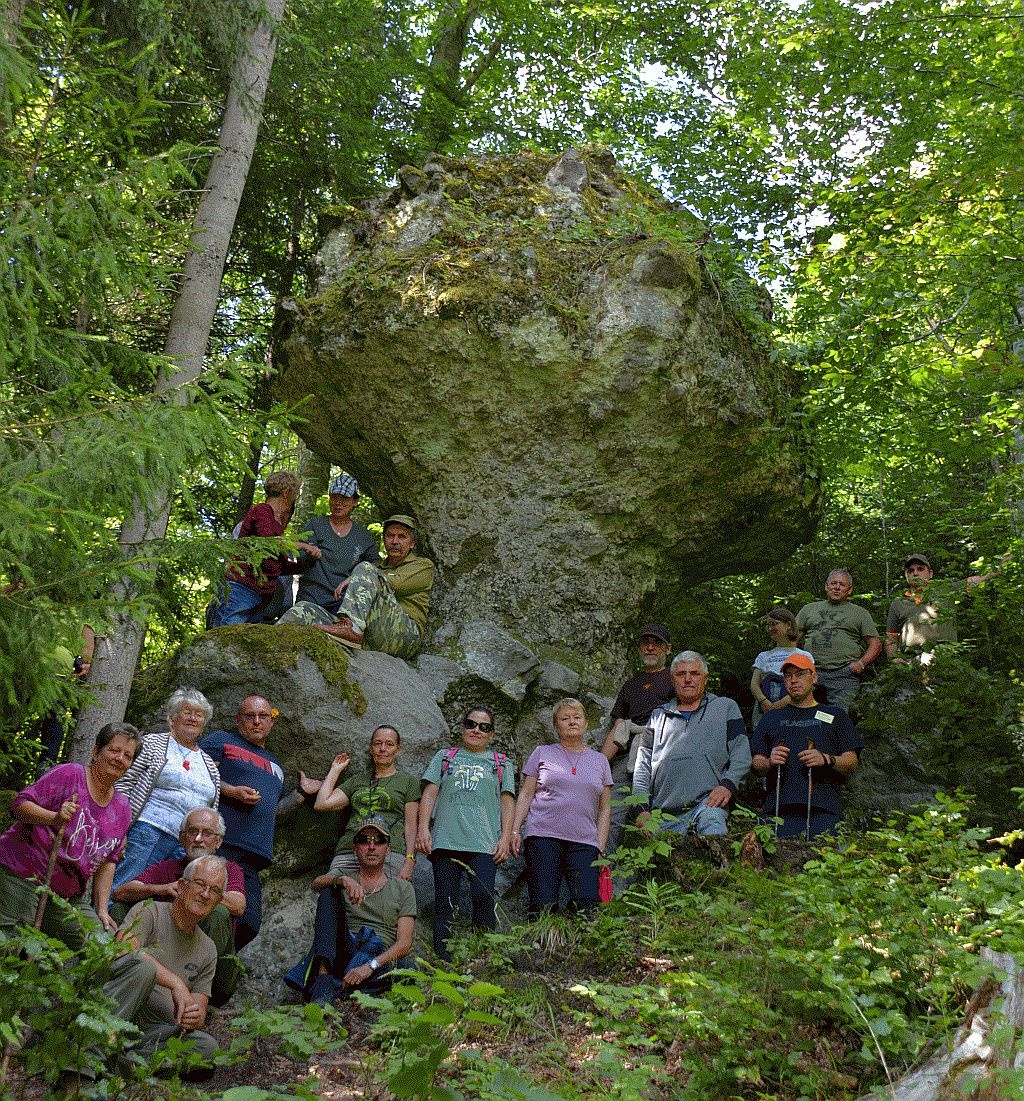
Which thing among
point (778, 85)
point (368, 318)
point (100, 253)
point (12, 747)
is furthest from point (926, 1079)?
point (778, 85)

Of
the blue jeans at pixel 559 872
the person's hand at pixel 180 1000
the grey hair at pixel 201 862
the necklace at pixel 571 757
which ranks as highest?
the necklace at pixel 571 757

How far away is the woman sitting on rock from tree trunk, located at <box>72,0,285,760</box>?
76 centimetres

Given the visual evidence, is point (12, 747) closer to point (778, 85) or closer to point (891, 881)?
point (891, 881)

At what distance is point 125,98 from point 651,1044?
25.3ft

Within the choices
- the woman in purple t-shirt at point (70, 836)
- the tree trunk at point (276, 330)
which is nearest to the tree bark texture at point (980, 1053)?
the woman in purple t-shirt at point (70, 836)

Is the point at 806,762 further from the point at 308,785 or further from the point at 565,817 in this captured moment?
the point at 308,785

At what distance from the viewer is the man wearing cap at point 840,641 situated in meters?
8.72

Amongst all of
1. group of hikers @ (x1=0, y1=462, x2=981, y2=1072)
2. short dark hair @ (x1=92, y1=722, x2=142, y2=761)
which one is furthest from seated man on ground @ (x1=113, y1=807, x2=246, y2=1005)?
short dark hair @ (x1=92, y1=722, x2=142, y2=761)

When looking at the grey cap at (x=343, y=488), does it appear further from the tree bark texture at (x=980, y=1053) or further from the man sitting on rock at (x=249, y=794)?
the tree bark texture at (x=980, y=1053)

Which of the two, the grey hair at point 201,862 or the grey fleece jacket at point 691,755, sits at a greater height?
the grey fleece jacket at point 691,755

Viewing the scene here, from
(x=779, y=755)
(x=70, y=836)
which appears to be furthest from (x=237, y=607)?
(x=779, y=755)

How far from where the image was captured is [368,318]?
891 cm

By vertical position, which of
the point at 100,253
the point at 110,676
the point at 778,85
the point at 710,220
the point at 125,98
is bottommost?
the point at 110,676

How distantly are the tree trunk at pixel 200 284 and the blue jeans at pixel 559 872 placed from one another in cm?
304
